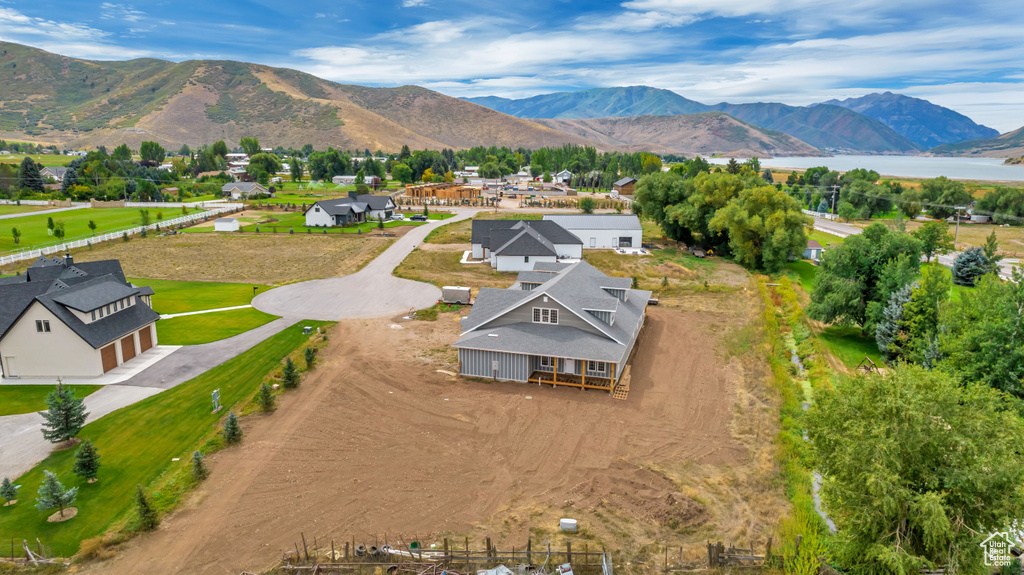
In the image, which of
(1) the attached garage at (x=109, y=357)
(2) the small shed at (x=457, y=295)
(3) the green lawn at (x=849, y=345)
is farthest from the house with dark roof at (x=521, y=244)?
(1) the attached garage at (x=109, y=357)

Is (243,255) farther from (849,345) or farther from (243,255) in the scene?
(849,345)

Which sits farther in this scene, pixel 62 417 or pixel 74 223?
pixel 74 223

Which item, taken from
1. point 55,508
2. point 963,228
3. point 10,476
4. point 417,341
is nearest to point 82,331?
point 10,476

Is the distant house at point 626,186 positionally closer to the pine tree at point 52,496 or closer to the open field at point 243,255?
the open field at point 243,255

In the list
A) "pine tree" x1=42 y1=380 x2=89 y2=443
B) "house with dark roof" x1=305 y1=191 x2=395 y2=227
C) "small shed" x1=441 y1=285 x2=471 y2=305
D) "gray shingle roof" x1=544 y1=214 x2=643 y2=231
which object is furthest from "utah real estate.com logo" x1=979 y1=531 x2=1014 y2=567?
"house with dark roof" x1=305 y1=191 x2=395 y2=227

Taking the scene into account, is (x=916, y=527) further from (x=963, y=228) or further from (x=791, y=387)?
(x=963, y=228)

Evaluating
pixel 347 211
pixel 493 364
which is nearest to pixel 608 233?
pixel 493 364
